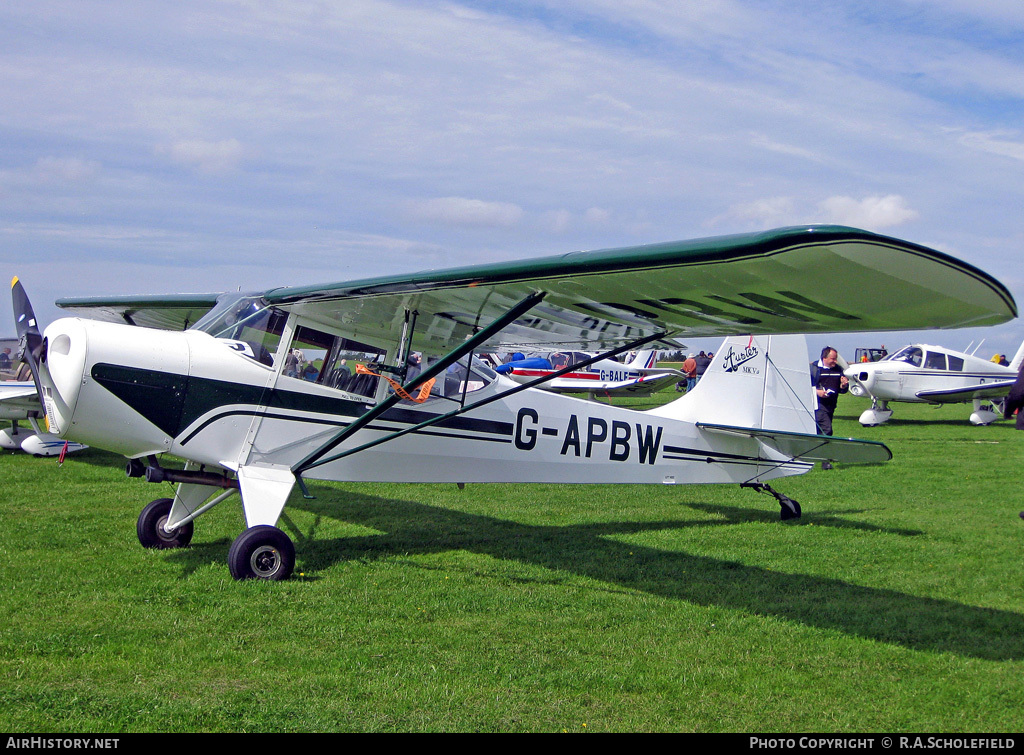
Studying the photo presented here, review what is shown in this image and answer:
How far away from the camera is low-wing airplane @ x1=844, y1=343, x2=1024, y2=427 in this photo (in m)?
22.8

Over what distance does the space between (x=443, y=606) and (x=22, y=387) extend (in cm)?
1039

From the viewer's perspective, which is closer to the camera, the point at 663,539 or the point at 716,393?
the point at 663,539

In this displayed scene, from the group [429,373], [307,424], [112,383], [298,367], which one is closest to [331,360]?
[298,367]

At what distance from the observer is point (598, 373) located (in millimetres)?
30203

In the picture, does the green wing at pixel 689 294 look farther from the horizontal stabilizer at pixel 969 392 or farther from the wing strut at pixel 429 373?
the horizontal stabilizer at pixel 969 392

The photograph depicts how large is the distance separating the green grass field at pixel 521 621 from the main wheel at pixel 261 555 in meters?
0.14

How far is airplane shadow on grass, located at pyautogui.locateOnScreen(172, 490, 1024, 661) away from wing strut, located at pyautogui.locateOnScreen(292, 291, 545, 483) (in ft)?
2.70

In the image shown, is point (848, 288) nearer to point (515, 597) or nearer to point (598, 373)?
point (515, 597)

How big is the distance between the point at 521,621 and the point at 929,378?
70.9ft

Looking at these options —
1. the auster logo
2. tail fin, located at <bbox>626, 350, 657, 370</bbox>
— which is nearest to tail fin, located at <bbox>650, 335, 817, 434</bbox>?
the auster logo

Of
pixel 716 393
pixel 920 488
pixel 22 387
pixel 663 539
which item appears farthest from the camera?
pixel 22 387

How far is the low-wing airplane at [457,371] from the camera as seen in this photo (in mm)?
3998
